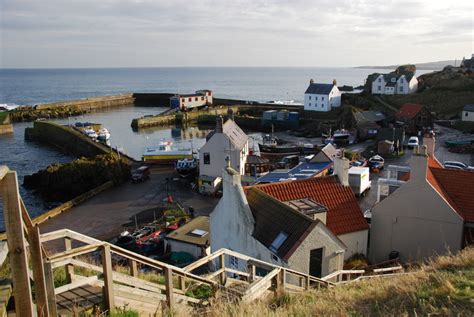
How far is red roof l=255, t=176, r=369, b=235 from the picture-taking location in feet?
52.5

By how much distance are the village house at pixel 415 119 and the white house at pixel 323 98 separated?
65.3 ft

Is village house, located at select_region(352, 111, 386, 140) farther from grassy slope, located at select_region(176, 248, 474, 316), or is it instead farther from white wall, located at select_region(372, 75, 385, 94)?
→ grassy slope, located at select_region(176, 248, 474, 316)

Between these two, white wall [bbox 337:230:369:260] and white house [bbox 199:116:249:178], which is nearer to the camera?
white wall [bbox 337:230:369:260]

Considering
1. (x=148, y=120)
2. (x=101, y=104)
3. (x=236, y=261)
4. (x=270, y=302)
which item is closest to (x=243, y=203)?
(x=236, y=261)

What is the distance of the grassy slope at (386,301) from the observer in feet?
22.7

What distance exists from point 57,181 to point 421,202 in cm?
3188

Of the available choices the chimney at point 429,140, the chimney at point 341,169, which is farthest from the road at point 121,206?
the chimney at point 429,140

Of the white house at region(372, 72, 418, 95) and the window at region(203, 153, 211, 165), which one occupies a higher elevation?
the white house at region(372, 72, 418, 95)

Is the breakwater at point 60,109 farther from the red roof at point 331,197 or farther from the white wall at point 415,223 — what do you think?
the white wall at point 415,223

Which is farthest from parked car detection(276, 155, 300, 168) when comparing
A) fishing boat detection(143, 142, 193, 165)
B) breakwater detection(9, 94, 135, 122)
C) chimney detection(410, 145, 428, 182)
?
breakwater detection(9, 94, 135, 122)

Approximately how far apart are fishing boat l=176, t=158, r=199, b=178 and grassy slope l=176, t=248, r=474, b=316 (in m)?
29.3

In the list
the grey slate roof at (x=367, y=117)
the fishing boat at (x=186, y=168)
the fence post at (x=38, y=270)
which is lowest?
the fishing boat at (x=186, y=168)

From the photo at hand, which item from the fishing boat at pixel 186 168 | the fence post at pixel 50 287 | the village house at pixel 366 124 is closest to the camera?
the fence post at pixel 50 287

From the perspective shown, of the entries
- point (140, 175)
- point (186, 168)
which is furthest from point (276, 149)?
point (140, 175)
